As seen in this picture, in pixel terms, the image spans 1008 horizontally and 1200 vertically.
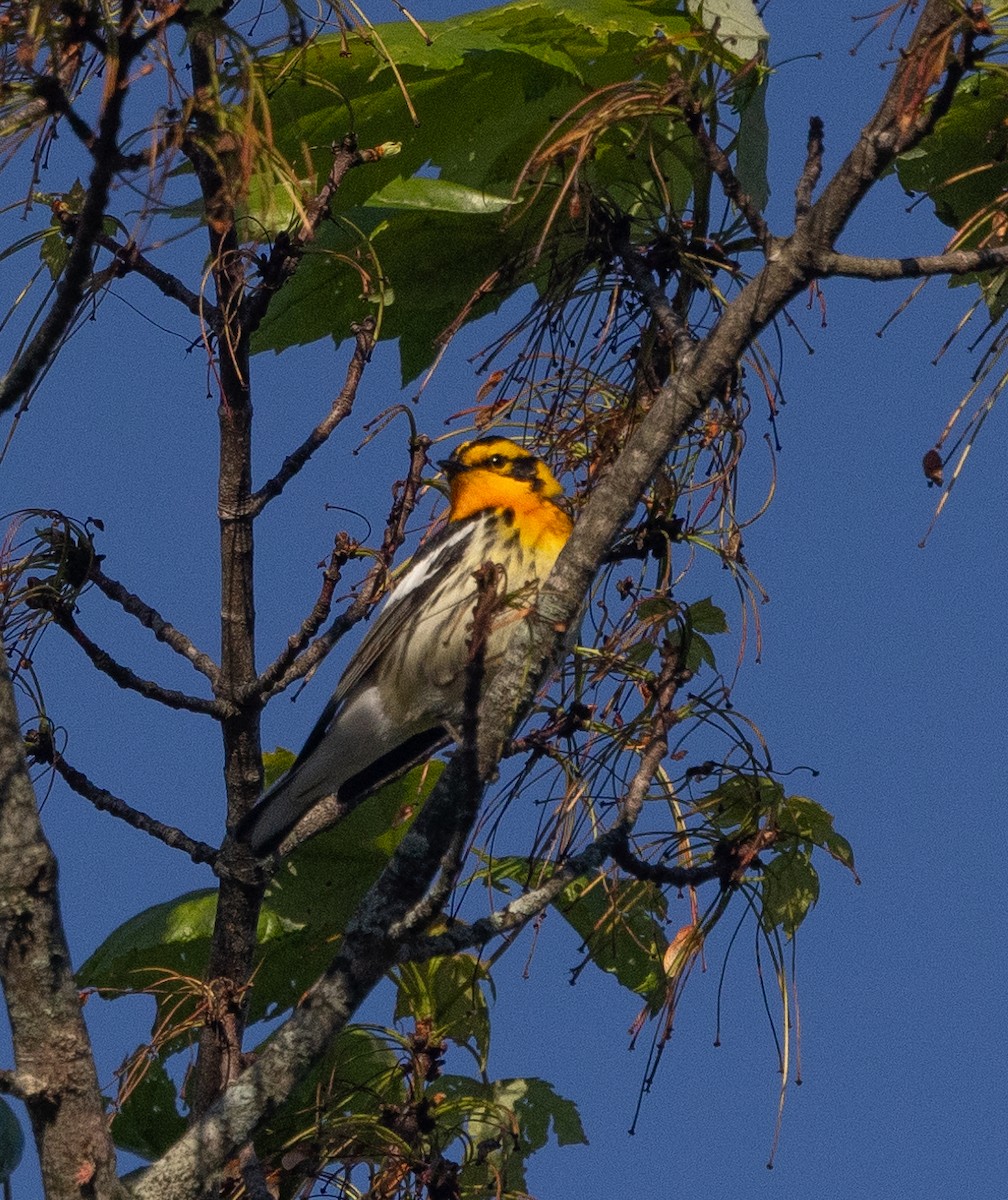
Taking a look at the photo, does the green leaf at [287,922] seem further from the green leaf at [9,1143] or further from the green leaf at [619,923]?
the green leaf at [9,1143]

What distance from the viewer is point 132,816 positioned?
12.1 ft

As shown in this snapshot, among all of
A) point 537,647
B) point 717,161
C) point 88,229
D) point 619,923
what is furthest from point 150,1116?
point 717,161

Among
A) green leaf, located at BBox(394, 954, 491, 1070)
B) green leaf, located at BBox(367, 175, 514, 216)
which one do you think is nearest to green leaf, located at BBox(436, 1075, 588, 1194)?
green leaf, located at BBox(394, 954, 491, 1070)

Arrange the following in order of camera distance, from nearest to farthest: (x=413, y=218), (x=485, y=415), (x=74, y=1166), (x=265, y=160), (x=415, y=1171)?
(x=74, y=1166) → (x=265, y=160) → (x=415, y=1171) → (x=413, y=218) → (x=485, y=415)

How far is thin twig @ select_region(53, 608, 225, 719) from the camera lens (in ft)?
11.4

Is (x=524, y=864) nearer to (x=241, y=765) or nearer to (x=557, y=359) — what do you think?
(x=241, y=765)

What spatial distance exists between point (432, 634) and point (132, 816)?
1210 millimetres

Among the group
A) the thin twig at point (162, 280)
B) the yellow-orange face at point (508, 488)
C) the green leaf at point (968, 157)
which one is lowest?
the thin twig at point (162, 280)

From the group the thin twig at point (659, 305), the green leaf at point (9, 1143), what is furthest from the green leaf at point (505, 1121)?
the thin twig at point (659, 305)

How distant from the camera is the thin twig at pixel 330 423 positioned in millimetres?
3482

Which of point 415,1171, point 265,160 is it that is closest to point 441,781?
point 415,1171

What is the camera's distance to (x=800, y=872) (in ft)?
11.1

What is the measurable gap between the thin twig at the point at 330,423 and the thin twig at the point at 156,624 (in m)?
0.38

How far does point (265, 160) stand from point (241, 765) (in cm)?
147
